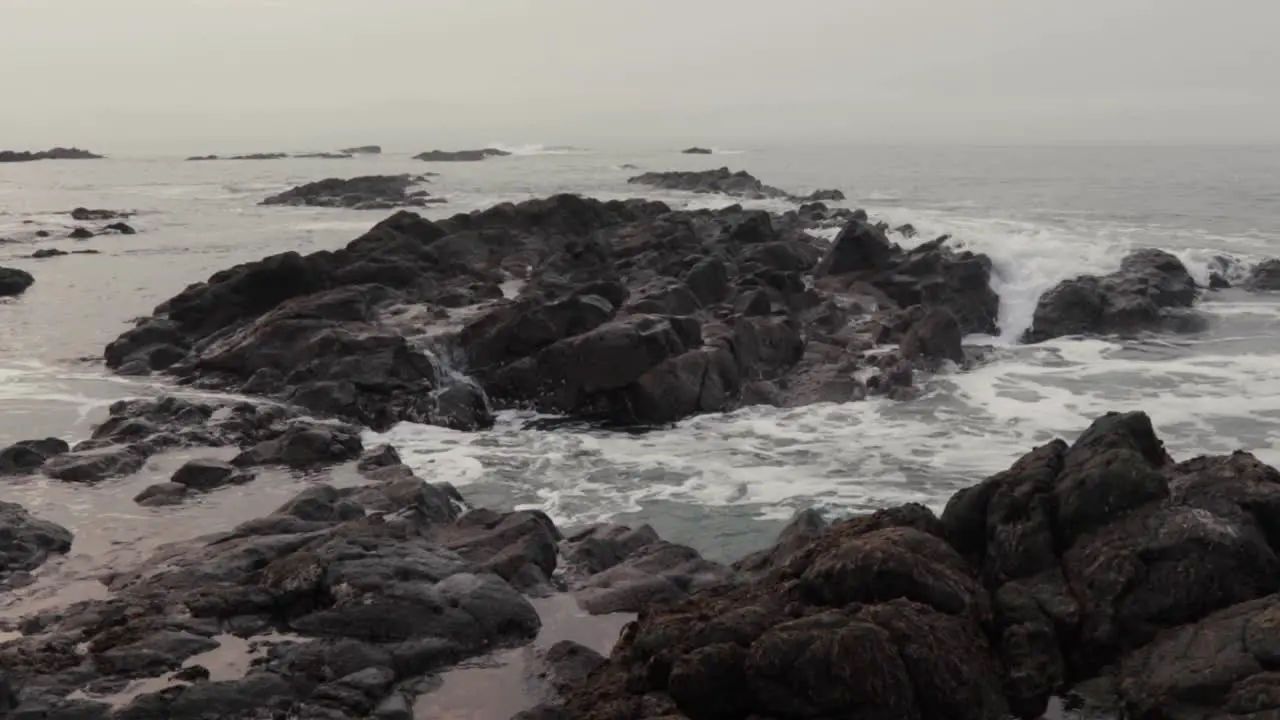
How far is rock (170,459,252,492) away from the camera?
562 inches

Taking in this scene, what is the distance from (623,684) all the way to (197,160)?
150 meters

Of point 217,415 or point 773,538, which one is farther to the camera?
point 217,415

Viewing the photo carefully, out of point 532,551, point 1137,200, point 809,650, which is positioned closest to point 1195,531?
point 809,650

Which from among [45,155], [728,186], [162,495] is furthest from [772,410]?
[45,155]

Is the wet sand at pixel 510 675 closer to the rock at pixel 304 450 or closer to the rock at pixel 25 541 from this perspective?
the rock at pixel 25 541

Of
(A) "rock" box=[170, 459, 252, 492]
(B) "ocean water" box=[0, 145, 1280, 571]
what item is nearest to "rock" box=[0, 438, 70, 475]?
(B) "ocean water" box=[0, 145, 1280, 571]

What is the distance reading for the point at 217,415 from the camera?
18.1 m

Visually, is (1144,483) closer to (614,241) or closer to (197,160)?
(614,241)

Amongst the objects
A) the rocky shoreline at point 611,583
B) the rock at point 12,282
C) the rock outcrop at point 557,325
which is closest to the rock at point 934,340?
the rock outcrop at point 557,325

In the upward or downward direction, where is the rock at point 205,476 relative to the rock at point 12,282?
downward

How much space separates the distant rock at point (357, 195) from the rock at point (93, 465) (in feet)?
165

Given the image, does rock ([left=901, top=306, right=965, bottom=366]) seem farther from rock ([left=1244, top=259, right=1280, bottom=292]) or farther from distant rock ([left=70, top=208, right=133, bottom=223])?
distant rock ([left=70, top=208, right=133, bottom=223])

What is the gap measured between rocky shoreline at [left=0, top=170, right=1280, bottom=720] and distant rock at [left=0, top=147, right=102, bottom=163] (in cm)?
14006

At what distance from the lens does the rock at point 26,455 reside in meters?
14.9
